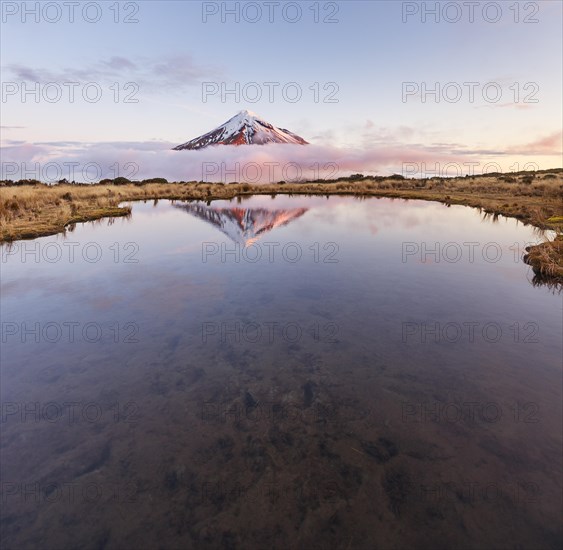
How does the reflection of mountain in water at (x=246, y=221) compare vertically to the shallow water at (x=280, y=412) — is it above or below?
above

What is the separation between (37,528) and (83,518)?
527mm

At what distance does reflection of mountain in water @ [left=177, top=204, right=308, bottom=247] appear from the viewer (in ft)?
81.3

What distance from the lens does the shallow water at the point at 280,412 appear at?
4.27 meters

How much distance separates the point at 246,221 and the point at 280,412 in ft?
87.1

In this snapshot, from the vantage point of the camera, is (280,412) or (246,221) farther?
(246,221)

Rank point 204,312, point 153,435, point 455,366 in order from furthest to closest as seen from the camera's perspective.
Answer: point 204,312, point 455,366, point 153,435

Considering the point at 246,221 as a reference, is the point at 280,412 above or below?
below

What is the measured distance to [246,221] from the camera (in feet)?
103

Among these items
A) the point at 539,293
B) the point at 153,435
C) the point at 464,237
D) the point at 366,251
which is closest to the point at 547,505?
the point at 153,435

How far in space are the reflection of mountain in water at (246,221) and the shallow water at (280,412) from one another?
10609mm

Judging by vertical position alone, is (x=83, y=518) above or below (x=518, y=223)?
below

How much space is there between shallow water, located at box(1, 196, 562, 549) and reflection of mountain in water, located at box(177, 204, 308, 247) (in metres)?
10.6

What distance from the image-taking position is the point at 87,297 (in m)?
12.4

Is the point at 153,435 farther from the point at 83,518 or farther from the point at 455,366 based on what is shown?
the point at 455,366
